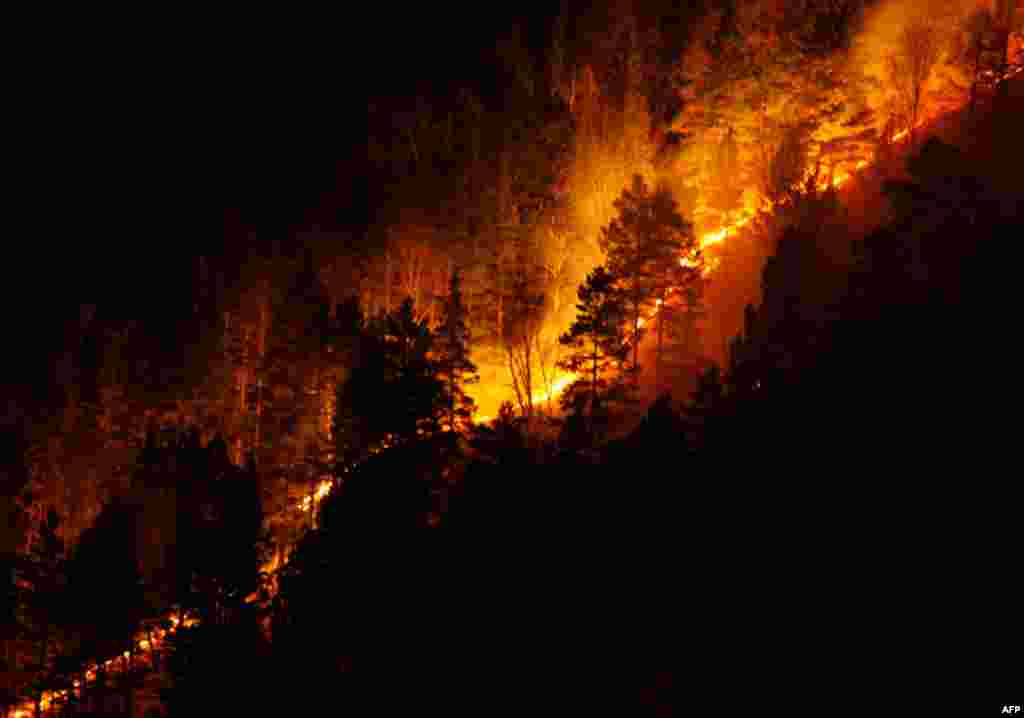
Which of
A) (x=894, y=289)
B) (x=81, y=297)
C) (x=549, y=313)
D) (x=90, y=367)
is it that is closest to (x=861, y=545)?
(x=894, y=289)

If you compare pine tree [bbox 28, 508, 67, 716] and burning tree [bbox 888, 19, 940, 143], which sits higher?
burning tree [bbox 888, 19, 940, 143]

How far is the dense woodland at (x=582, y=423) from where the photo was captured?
88.0 feet

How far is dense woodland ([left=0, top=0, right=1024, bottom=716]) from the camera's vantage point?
2683 cm

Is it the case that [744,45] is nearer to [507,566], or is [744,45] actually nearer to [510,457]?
[510,457]

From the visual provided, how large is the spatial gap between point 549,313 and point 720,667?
31.4 m

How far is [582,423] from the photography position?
35312 millimetres

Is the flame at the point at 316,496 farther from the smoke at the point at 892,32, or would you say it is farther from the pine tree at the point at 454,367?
the smoke at the point at 892,32

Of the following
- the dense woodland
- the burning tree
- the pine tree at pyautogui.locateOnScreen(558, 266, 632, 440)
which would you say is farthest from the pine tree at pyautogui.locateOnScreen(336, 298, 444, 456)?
the burning tree

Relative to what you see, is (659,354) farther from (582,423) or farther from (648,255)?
(582,423)

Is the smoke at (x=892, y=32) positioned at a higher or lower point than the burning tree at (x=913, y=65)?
higher

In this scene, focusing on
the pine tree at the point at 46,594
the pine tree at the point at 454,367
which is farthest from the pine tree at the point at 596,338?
the pine tree at the point at 46,594

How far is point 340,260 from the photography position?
6625 centimetres

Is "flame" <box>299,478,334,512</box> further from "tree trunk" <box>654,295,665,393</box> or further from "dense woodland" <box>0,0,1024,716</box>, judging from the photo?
"tree trunk" <box>654,295,665,393</box>

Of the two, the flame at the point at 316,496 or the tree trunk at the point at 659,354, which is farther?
the tree trunk at the point at 659,354
